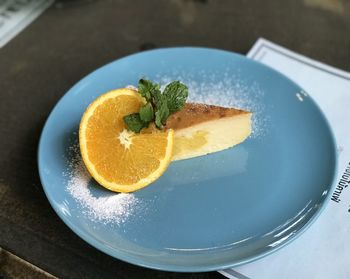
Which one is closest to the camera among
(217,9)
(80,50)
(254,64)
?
(254,64)

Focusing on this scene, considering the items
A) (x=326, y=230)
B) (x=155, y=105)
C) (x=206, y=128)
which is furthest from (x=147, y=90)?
(x=326, y=230)

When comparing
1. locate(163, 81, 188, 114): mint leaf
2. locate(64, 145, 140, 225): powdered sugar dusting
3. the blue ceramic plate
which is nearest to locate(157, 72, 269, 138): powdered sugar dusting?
the blue ceramic plate

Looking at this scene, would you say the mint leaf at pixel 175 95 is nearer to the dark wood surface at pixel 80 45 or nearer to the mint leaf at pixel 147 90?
the mint leaf at pixel 147 90

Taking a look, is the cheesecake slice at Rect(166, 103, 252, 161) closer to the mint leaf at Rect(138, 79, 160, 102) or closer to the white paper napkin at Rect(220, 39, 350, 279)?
the mint leaf at Rect(138, 79, 160, 102)

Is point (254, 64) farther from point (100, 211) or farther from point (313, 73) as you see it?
point (100, 211)

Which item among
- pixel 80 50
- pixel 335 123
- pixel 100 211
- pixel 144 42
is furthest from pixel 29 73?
pixel 335 123

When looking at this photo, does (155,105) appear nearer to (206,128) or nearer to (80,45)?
(206,128)

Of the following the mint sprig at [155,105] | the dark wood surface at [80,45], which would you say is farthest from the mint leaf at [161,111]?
the dark wood surface at [80,45]
